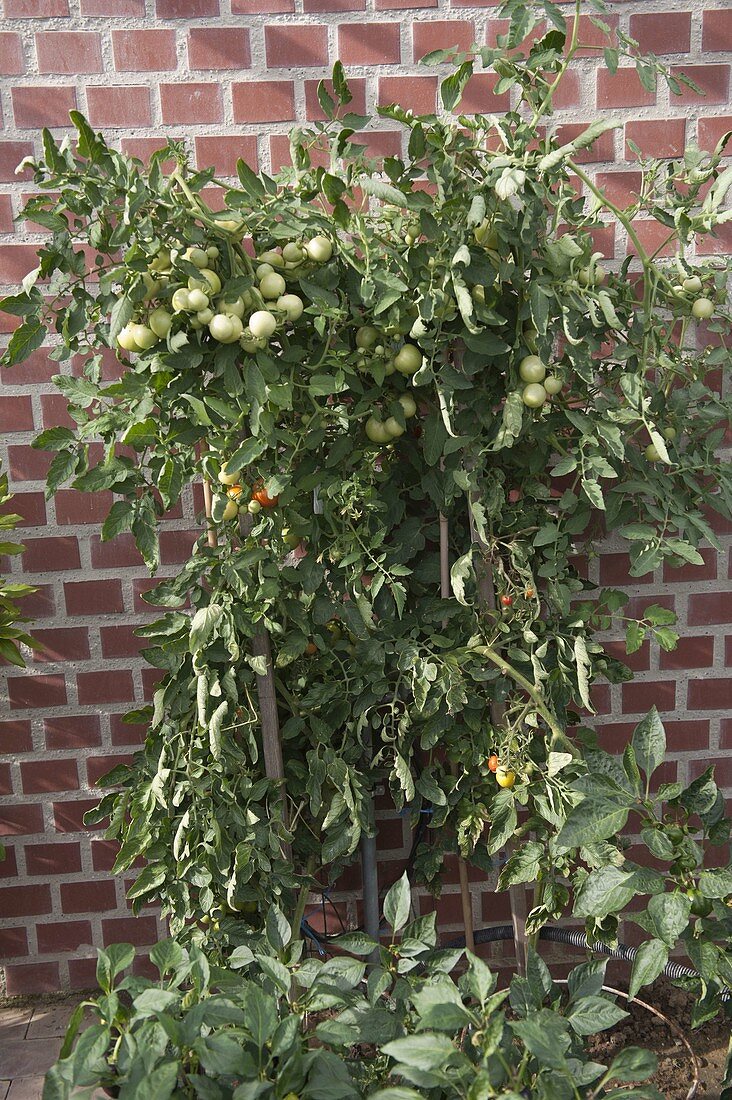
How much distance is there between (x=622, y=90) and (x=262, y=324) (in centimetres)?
97

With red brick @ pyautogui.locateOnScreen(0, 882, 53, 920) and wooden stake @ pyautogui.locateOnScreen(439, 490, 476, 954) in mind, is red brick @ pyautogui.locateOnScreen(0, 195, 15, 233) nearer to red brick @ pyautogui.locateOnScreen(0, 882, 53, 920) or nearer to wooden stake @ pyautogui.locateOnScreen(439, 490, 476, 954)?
wooden stake @ pyautogui.locateOnScreen(439, 490, 476, 954)

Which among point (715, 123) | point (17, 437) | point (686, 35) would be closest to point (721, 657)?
point (715, 123)

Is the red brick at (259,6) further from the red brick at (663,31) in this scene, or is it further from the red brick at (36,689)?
the red brick at (36,689)

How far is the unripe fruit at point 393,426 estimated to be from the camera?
1.44 meters

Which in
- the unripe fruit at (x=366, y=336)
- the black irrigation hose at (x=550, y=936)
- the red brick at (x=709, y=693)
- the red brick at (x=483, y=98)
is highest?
the red brick at (x=483, y=98)

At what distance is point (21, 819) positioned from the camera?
188cm

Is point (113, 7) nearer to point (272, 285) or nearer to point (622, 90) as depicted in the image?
point (272, 285)

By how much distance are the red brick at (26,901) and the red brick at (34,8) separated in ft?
5.39

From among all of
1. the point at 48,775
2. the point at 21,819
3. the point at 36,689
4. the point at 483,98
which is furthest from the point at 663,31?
the point at 21,819

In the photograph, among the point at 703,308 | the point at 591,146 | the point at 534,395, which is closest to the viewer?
the point at 534,395

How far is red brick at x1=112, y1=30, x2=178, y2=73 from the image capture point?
5.41 ft

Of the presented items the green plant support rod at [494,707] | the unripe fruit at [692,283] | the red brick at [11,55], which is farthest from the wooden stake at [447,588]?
the red brick at [11,55]

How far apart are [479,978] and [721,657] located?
96 cm

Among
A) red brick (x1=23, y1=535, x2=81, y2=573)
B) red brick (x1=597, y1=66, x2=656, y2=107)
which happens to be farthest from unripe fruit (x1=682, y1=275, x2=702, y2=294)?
red brick (x1=23, y1=535, x2=81, y2=573)
